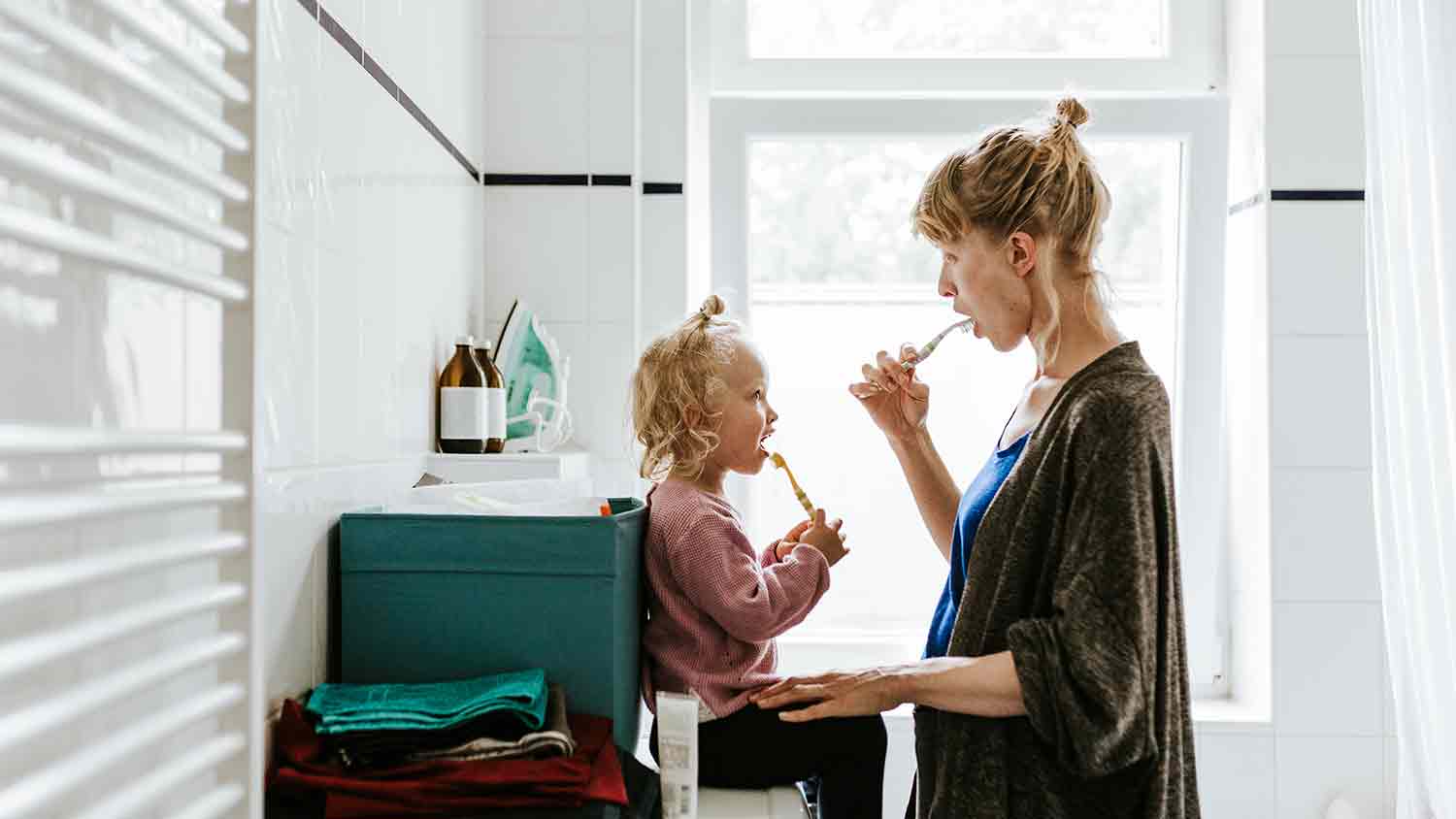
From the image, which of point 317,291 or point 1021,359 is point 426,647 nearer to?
point 317,291

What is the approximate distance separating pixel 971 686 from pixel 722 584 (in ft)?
1.30

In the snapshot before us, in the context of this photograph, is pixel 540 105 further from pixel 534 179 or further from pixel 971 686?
pixel 971 686

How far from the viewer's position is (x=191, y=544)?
0.89 meters

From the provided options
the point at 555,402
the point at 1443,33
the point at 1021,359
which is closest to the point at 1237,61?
the point at 1443,33

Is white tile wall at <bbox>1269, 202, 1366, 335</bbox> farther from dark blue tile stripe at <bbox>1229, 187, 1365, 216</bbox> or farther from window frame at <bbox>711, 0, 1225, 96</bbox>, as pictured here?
window frame at <bbox>711, 0, 1225, 96</bbox>

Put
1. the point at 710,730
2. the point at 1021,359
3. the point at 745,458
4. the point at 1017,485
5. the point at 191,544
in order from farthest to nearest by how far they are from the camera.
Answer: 1. the point at 1021,359
2. the point at 745,458
3. the point at 710,730
4. the point at 1017,485
5. the point at 191,544

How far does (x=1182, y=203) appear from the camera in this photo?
2.58 m

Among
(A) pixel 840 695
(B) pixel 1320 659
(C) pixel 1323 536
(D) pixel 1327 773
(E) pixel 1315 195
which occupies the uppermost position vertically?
(E) pixel 1315 195

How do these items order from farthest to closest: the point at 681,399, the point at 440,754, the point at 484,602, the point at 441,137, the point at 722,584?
1. the point at 441,137
2. the point at 681,399
3. the point at 722,584
4. the point at 484,602
5. the point at 440,754

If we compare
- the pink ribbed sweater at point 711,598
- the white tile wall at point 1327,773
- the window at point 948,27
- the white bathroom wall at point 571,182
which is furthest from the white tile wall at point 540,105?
the white tile wall at point 1327,773

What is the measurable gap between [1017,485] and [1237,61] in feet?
5.08

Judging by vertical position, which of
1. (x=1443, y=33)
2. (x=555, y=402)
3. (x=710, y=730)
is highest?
(x=1443, y=33)

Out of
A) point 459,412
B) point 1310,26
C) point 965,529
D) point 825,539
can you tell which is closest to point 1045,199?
point 965,529

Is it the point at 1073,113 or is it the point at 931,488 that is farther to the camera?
the point at 931,488
